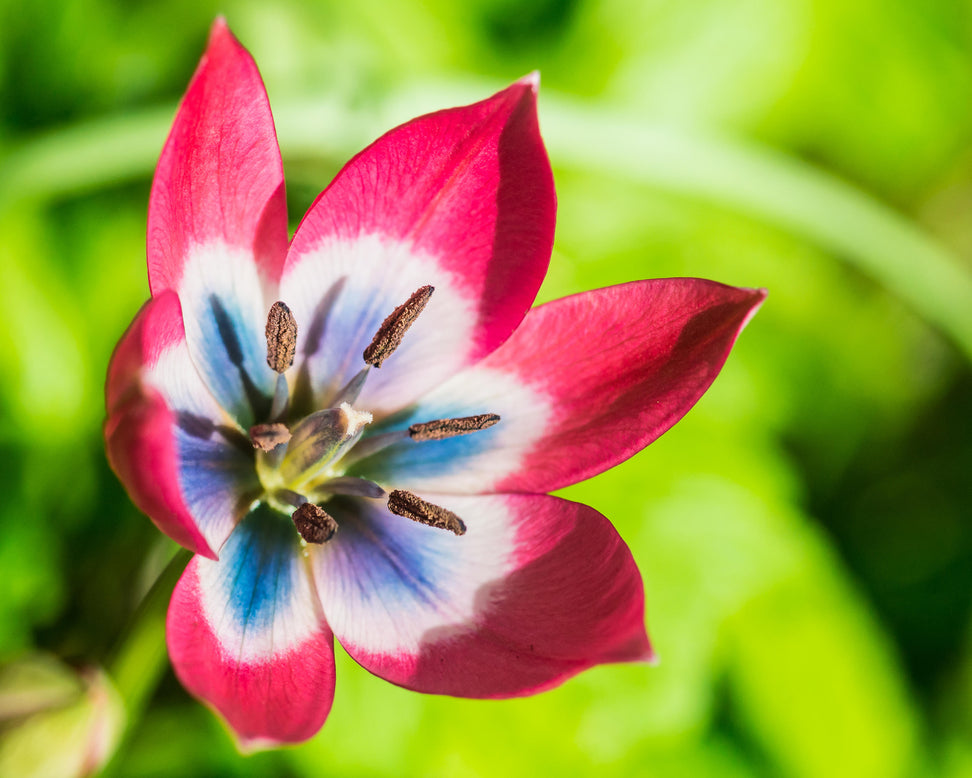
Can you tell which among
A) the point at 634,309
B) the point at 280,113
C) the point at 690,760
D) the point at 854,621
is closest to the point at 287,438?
→ the point at 634,309

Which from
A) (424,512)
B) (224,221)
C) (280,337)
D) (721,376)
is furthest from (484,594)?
(721,376)

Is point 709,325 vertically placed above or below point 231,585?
above

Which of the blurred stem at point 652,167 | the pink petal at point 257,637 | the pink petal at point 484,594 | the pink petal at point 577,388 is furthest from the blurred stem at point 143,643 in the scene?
the blurred stem at point 652,167

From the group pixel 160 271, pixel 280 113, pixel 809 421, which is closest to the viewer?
pixel 160 271

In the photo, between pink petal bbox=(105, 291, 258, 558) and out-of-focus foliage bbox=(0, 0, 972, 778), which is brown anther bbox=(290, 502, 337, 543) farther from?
out-of-focus foliage bbox=(0, 0, 972, 778)

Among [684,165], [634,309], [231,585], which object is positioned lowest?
[231,585]

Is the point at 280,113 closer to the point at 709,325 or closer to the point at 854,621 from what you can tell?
the point at 709,325

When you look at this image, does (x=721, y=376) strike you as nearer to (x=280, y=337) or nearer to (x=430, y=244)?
(x=430, y=244)
